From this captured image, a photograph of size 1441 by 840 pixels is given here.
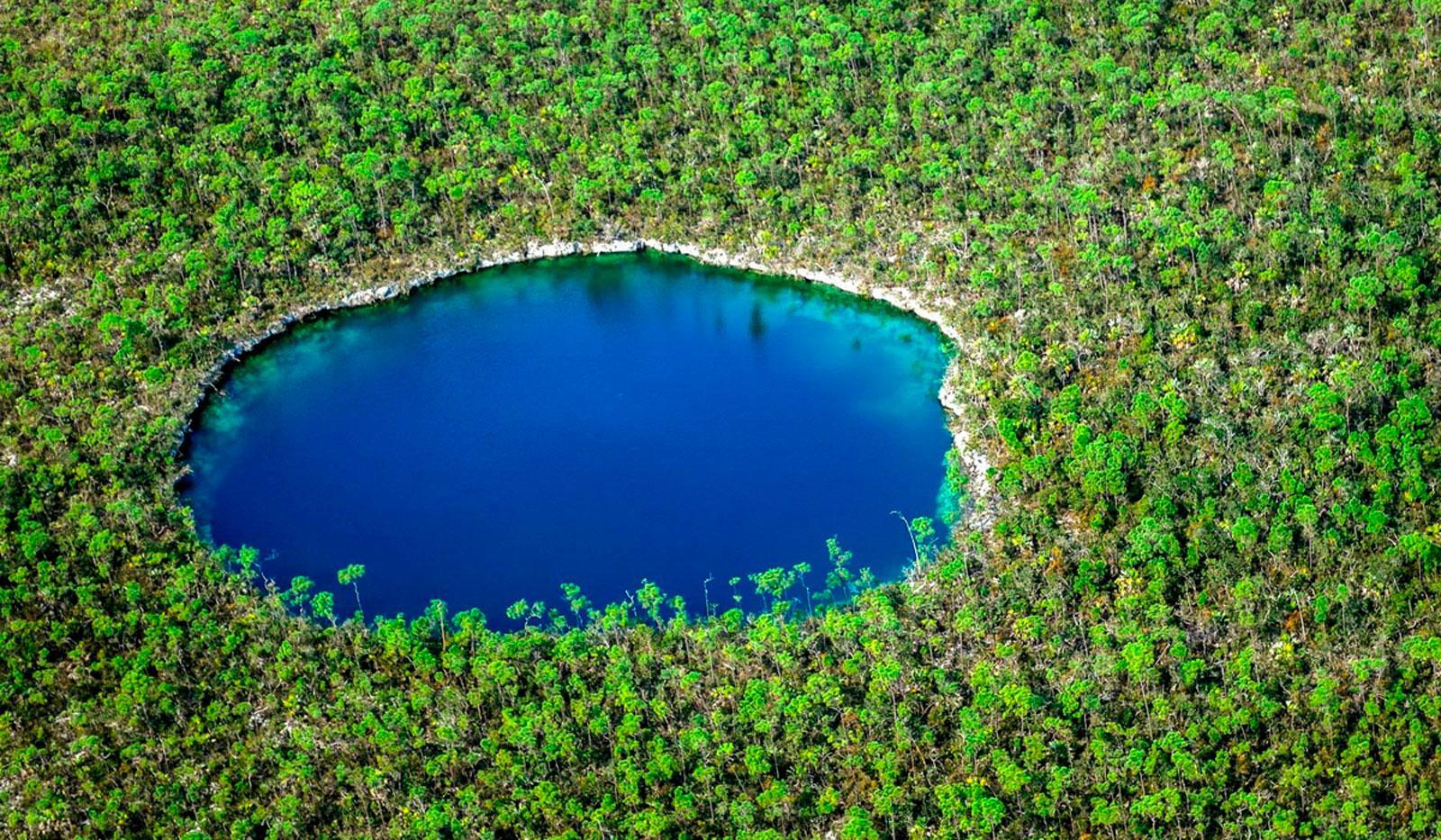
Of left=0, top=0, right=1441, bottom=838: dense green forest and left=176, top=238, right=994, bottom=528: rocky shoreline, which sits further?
left=176, top=238, right=994, bottom=528: rocky shoreline

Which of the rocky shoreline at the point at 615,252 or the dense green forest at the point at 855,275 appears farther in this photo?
the rocky shoreline at the point at 615,252

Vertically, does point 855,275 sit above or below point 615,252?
below

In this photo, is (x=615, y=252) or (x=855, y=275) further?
(x=615, y=252)

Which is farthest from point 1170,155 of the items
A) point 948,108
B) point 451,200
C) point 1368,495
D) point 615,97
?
point 451,200

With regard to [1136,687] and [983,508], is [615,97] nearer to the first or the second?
[983,508]
